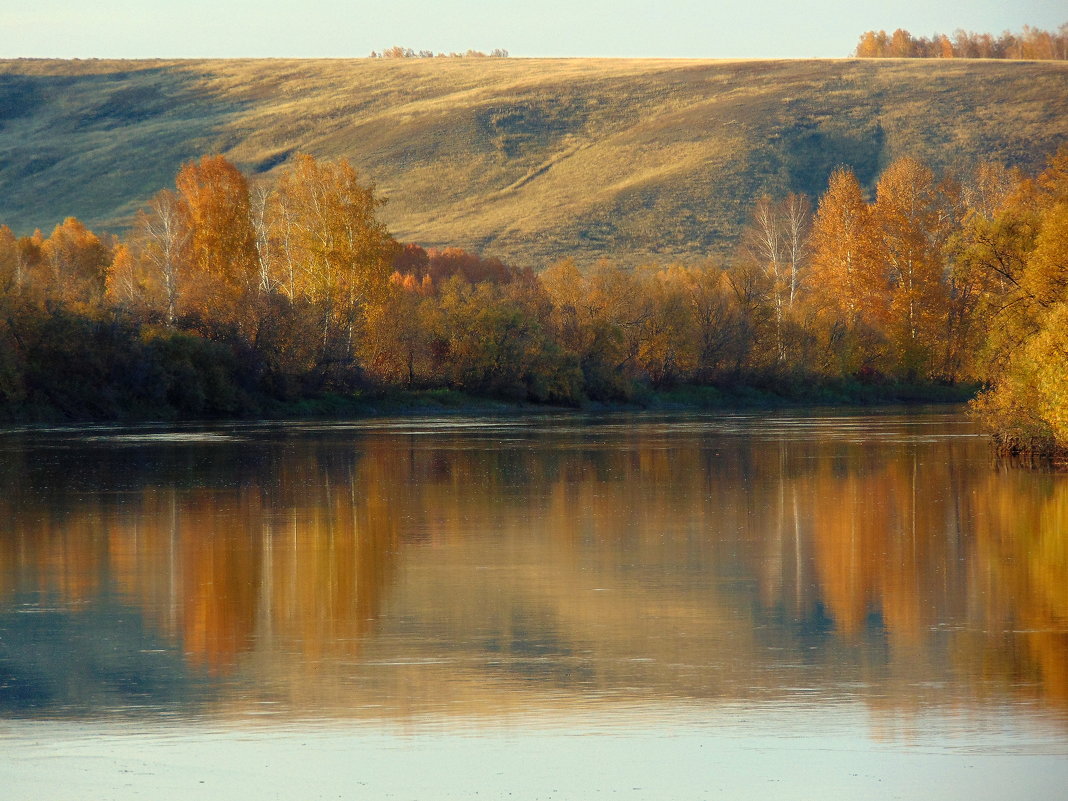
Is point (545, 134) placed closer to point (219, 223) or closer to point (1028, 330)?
point (219, 223)

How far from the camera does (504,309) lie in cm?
6456

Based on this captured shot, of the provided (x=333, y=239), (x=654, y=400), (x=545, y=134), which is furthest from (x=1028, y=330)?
(x=545, y=134)

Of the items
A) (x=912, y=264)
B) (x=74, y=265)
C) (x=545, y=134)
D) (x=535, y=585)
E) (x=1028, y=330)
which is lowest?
(x=535, y=585)

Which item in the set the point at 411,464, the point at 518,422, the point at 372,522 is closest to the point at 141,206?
the point at 518,422

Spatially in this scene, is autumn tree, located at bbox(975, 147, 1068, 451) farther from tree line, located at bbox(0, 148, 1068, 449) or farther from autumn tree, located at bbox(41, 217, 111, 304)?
autumn tree, located at bbox(41, 217, 111, 304)

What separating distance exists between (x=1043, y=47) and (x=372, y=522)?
19129 centimetres

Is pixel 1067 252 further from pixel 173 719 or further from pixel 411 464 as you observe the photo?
pixel 173 719

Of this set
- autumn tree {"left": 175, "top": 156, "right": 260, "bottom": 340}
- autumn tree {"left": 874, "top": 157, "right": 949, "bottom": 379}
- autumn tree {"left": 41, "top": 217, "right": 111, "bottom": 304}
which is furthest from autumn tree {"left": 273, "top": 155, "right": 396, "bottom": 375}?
autumn tree {"left": 874, "top": 157, "right": 949, "bottom": 379}

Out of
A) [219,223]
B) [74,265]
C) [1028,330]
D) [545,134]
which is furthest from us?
[545,134]

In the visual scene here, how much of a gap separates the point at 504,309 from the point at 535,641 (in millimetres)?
53124

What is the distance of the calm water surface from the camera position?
8250 millimetres

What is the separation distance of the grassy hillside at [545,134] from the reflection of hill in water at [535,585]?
88562 mm

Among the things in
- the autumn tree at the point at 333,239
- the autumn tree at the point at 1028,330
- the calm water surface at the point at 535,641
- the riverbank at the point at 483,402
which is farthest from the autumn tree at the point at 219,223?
the calm water surface at the point at 535,641

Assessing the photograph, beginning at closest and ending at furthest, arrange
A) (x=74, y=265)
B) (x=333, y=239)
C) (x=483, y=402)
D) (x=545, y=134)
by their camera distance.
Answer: (x=333, y=239), (x=483, y=402), (x=74, y=265), (x=545, y=134)
